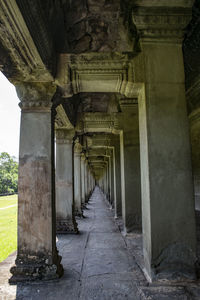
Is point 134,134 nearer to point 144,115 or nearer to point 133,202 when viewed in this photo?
point 133,202

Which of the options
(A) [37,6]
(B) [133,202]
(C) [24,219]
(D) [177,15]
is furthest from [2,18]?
(B) [133,202]

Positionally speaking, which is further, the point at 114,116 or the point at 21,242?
the point at 114,116

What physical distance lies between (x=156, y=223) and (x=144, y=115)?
1.82 metres

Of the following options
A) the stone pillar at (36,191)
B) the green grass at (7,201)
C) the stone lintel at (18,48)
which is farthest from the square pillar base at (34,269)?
the green grass at (7,201)

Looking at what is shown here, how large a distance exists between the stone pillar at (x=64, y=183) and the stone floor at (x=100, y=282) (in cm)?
140

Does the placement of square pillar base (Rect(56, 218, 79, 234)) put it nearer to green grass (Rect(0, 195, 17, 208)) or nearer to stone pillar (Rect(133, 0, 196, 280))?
stone pillar (Rect(133, 0, 196, 280))

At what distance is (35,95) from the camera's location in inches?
157

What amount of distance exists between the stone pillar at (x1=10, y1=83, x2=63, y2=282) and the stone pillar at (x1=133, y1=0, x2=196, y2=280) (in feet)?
5.51

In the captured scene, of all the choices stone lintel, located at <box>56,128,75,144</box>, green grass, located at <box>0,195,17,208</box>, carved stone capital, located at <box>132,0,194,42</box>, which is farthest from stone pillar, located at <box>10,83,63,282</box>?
green grass, located at <box>0,195,17,208</box>

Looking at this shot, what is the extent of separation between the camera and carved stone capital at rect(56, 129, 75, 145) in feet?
23.7

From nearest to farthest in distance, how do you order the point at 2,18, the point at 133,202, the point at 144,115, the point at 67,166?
the point at 2,18 → the point at 144,115 → the point at 133,202 → the point at 67,166

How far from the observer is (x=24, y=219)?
379 centimetres

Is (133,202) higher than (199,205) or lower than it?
higher

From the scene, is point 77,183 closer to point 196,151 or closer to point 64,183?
point 64,183
